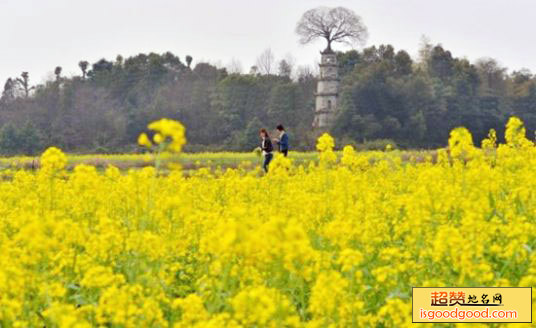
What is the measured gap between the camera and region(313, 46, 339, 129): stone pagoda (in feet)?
163

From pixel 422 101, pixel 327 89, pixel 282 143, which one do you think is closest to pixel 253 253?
pixel 282 143

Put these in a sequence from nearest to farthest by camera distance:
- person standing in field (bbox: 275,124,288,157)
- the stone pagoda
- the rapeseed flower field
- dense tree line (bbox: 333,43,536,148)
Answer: the rapeseed flower field, person standing in field (bbox: 275,124,288,157), dense tree line (bbox: 333,43,536,148), the stone pagoda

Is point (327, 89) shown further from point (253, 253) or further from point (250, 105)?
point (253, 253)

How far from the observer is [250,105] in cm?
4656

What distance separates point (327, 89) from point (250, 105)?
6651mm

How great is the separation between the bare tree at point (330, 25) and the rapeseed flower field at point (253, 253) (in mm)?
46709

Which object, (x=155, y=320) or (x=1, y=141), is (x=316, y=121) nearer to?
(x=1, y=141)

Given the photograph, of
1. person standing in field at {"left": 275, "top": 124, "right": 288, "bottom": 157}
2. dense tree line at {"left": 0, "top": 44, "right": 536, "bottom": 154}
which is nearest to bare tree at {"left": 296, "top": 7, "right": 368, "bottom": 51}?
dense tree line at {"left": 0, "top": 44, "right": 536, "bottom": 154}

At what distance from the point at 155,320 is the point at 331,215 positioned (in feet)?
10.7

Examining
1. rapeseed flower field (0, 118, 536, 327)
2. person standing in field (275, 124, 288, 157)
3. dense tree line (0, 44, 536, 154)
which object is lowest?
rapeseed flower field (0, 118, 536, 327)

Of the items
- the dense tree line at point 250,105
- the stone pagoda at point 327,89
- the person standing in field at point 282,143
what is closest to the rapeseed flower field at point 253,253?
the person standing in field at point 282,143

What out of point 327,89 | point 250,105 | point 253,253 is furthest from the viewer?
point 327,89

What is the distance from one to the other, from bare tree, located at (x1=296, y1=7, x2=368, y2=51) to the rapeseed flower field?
4671 centimetres

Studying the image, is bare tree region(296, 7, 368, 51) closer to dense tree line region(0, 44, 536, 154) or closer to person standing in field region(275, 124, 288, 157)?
dense tree line region(0, 44, 536, 154)
